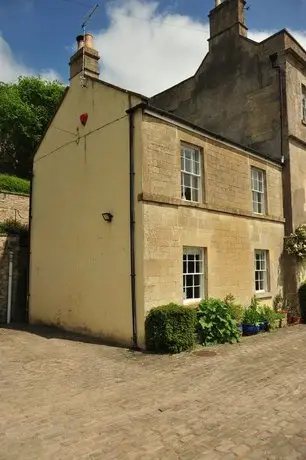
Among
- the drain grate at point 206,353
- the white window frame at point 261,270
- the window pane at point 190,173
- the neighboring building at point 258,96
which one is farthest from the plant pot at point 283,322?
the window pane at point 190,173

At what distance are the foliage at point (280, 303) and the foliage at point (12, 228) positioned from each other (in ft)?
35.5

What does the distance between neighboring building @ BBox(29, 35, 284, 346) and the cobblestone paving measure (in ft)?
6.88

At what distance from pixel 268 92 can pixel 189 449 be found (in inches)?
622

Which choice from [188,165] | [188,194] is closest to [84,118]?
[188,165]

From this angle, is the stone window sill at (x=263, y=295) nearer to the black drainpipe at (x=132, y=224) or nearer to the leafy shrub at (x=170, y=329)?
the leafy shrub at (x=170, y=329)

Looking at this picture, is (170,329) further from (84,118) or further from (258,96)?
(258,96)

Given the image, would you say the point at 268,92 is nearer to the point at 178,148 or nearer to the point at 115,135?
the point at 178,148

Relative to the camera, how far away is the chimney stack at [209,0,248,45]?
1853cm

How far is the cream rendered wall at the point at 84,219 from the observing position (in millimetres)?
11461

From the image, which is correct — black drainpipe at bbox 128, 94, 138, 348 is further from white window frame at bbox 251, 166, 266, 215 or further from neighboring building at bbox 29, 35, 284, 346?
white window frame at bbox 251, 166, 266, 215

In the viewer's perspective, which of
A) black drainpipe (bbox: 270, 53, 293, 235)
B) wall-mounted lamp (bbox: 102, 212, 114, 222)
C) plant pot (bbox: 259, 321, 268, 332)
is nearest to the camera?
wall-mounted lamp (bbox: 102, 212, 114, 222)

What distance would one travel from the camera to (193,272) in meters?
12.2

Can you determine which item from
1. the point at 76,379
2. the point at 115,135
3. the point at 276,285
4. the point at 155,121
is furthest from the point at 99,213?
the point at 276,285

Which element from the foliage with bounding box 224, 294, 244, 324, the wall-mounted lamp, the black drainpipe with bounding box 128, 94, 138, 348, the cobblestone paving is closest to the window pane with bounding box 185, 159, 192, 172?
the black drainpipe with bounding box 128, 94, 138, 348
